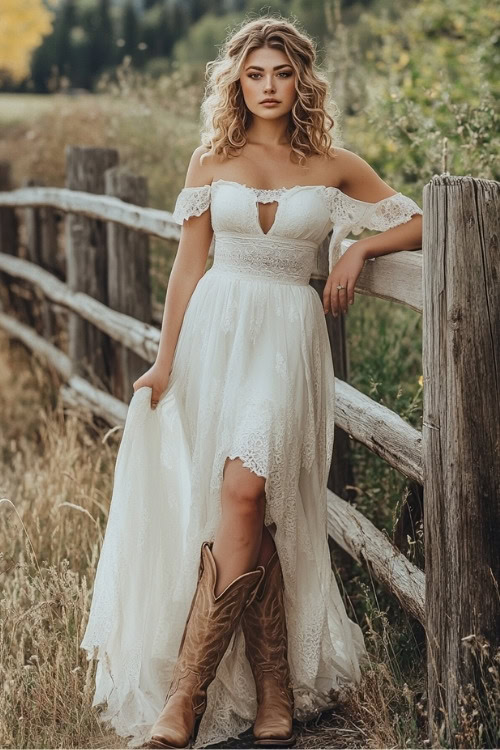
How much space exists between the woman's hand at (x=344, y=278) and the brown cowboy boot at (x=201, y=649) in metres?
0.81

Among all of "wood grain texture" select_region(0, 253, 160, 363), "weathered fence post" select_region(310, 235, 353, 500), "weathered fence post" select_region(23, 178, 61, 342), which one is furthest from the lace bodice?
"weathered fence post" select_region(23, 178, 61, 342)

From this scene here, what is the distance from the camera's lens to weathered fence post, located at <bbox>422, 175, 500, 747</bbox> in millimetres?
2496

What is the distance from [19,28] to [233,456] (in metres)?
15.4

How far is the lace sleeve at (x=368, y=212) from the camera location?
9.64 ft

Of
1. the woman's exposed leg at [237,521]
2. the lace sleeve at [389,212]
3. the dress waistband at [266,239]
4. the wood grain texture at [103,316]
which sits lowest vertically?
the woman's exposed leg at [237,521]

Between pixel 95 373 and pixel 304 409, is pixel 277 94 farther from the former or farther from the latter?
pixel 95 373

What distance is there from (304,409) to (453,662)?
826 mm

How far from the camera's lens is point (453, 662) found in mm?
2602

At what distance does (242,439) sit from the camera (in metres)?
2.82

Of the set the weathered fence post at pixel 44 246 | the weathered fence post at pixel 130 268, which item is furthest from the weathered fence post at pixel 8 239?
the weathered fence post at pixel 130 268

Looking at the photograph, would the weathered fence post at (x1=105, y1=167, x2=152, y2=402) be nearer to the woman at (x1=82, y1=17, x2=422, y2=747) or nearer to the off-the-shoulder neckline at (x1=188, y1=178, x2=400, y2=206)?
the woman at (x1=82, y1=17, x2=422, y2=747)

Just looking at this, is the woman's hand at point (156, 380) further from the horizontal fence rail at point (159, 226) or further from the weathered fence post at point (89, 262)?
the weathered fence post at point (89, 262)

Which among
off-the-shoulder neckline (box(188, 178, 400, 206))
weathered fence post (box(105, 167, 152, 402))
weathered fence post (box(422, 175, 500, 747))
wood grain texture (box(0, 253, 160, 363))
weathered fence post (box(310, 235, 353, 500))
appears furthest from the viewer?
weathered fence post (box(105, 167, 152, 402))

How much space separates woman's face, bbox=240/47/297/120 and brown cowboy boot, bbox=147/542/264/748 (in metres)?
1.30
